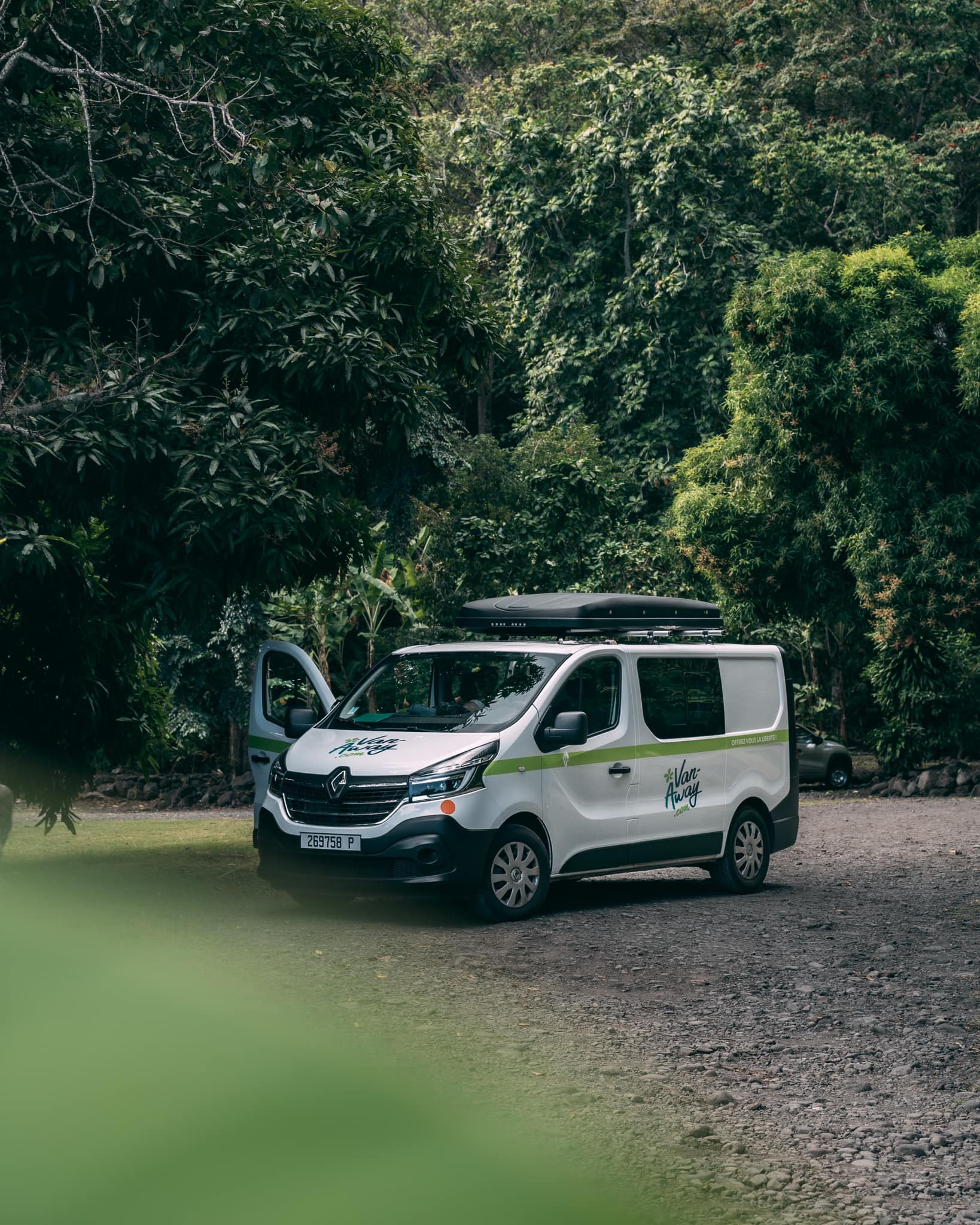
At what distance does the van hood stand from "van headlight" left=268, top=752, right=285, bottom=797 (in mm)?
50

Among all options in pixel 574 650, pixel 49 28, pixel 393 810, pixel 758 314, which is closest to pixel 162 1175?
pixel 393 810

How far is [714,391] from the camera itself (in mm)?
30719

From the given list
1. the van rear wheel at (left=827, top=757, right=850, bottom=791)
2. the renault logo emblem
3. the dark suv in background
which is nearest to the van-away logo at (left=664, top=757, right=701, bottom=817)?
the renault logo emblem

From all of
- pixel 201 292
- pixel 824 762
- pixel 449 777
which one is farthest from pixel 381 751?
pixel 824 762

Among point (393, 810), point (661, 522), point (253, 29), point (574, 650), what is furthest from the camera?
point (661, 522)

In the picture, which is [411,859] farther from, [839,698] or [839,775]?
[839,698]

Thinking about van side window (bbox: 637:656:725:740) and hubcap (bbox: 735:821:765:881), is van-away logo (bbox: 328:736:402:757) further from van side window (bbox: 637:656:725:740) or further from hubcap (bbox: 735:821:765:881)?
hubcap (bbox: 735:821:765:881)

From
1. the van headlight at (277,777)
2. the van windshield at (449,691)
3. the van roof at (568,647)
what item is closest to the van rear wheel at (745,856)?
the van roof at (568,647)

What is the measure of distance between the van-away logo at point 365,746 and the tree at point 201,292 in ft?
5.19

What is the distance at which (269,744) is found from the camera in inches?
485

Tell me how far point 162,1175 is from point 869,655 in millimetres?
30634

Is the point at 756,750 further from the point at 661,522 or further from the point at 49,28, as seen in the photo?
the point at 661,522

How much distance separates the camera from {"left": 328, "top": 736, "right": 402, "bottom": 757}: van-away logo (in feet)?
34.2

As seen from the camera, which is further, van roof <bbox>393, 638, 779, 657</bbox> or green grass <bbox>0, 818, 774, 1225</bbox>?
van roof <bbox>393, 638, 779, 657</bbox>
